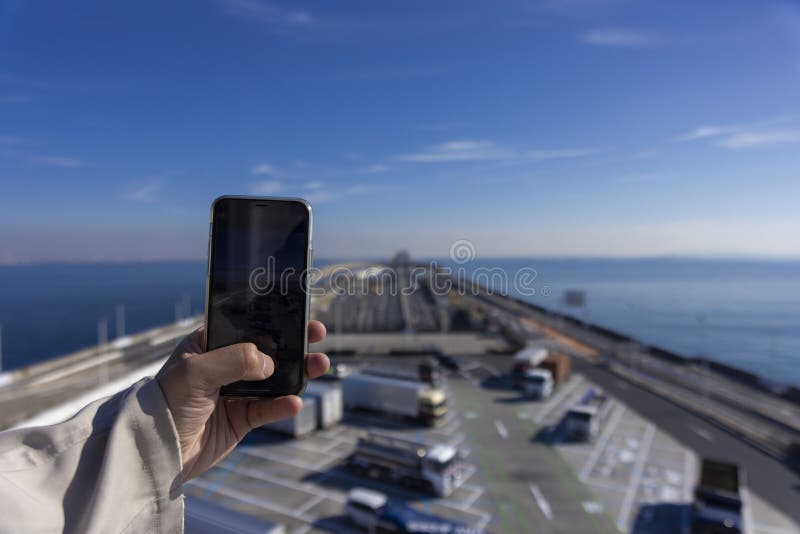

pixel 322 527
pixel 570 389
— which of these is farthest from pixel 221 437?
pixel 570 389

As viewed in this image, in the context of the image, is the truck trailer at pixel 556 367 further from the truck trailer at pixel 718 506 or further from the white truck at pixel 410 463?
the truck trailer at pixel 718 506

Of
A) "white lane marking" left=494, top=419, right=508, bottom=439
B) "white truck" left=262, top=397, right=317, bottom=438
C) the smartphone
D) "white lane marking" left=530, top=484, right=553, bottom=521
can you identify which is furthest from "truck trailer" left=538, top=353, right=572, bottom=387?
the smartphone

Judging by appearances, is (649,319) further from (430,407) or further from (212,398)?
(212,398)

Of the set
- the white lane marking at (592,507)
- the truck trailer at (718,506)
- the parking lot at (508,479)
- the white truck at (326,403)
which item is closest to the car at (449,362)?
the parking lot at (508,479)

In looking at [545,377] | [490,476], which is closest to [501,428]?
[490,476]

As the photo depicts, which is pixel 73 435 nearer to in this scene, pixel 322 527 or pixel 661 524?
pixel 322 527
